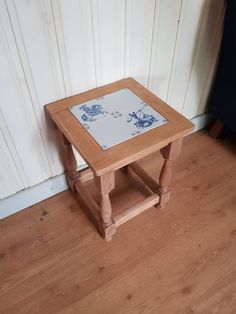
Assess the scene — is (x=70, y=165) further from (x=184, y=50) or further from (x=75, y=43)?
(x=184, y=50)

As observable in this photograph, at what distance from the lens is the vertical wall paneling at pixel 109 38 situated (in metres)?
0.85

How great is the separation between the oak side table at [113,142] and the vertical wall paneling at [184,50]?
0.27 metres

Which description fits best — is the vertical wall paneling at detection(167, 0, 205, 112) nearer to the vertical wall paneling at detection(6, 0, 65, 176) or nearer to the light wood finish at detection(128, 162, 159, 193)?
the light wood finish at detection(128, 162, 159, 193)

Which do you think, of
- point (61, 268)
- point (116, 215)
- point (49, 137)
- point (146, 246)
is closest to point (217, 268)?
point (146, 246)

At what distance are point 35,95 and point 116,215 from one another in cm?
55

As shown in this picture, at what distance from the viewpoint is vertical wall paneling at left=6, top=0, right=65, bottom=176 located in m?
0.74

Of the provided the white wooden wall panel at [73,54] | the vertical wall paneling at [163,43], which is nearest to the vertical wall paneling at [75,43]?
the white wooden wall panel at [73,54]

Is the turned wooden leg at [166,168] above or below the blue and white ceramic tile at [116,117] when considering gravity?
below

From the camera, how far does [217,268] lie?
3.25 feet

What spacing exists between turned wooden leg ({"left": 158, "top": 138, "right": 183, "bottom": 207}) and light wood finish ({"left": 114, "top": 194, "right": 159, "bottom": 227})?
36 millimetres

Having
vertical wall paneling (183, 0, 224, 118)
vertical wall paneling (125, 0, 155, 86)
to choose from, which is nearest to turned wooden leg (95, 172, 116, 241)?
vertical wall paneling (125, 0, 155, 86)

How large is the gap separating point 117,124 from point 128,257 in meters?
0.51

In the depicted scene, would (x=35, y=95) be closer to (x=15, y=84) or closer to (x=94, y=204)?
(x=15, y=84)

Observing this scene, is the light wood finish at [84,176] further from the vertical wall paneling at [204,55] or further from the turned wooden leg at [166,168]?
the vertical wall paneling at [204,55]
